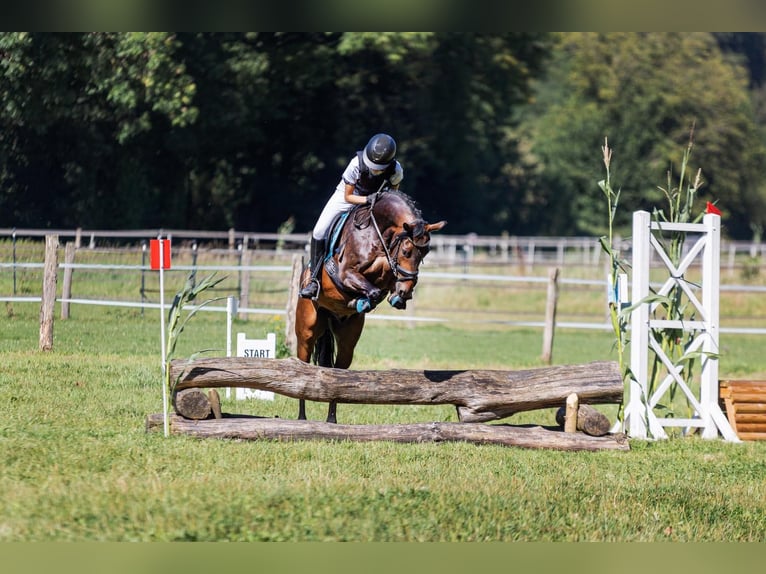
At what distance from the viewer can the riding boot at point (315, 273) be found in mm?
9375

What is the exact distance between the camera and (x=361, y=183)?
30.9ft

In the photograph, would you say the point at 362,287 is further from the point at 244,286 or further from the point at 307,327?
the point at 244,286

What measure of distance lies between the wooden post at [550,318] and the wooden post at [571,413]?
8122mm

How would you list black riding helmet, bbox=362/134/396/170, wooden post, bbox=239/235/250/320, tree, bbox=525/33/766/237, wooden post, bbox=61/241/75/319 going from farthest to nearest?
1. tree, bbox=525/33/766/237
2. wooden post, bbox=239/235/250/320
3. wooden post, bbox=61/241/75/319
4. black riding helmet, bbox=362/134/396/170

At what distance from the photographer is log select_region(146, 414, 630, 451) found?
8.52 meters

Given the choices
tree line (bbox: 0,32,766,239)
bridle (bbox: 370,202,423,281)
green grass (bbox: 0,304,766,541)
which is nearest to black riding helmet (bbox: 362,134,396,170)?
bridle (bbox: 370,202,423,281)

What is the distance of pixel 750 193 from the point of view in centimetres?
5384

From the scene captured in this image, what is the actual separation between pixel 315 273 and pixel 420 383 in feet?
4.73

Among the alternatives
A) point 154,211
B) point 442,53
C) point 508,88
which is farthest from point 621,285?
point 508,88

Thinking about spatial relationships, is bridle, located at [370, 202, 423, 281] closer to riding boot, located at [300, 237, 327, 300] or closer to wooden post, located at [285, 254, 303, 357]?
riding boot, located at [300, 237, 327, 300]

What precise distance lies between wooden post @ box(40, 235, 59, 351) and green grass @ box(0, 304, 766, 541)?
0.21 metres

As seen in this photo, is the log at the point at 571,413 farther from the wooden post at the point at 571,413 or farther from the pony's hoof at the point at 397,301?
the pony's hoof at the point at 397,301

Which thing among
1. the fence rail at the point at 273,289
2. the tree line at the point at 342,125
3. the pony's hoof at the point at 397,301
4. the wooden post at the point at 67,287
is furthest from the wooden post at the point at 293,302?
the pony's hoof at the point at 397,301

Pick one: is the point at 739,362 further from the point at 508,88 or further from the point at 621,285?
the point at 508,88
